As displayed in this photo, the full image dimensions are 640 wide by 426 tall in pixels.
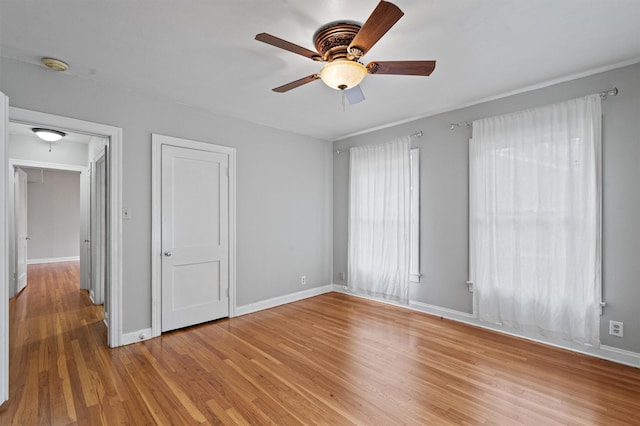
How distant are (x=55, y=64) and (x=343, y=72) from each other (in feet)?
8.21

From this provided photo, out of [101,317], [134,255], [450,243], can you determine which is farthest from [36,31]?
[450,243]

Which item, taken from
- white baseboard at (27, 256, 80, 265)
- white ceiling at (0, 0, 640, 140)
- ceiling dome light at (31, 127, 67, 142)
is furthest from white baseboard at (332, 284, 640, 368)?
white baseboard at (27, 256, 80, 265)

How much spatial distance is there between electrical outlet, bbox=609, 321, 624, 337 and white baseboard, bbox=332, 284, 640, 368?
0.45ft

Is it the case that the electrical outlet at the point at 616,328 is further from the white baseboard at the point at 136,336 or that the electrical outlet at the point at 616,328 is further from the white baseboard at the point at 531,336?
the white baseboard at the point at 136,336

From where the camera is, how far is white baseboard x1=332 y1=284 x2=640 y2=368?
8.70 ft

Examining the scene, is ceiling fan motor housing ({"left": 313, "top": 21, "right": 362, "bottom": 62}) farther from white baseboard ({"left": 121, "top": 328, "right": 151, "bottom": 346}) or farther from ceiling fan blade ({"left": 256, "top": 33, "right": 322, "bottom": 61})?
white baseboard ({"left": 121, "top": 328, "right": 151, "bottom": 346})

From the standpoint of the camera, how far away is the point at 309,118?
416 centimetres

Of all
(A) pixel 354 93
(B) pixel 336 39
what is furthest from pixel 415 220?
(B) pixel 336 39

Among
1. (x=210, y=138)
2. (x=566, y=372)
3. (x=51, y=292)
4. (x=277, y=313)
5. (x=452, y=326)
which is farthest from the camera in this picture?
(x=51, y=292)

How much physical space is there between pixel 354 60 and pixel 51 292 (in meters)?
6.23

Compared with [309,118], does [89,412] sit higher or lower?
lower

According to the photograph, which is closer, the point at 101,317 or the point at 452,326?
the point at 452,326

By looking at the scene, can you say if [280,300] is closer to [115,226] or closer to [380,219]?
[380,219]

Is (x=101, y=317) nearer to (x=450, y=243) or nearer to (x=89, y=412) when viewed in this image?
(x=89, y=412)
